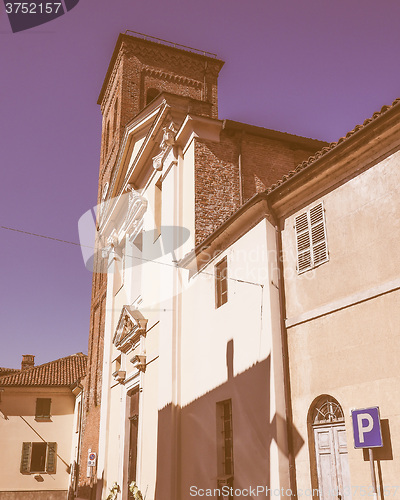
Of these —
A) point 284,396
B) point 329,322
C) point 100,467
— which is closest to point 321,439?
point 284,396

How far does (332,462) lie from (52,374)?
25733 millimetres

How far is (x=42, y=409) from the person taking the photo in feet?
94.4

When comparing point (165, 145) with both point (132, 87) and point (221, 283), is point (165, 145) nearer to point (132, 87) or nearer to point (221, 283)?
point (221, 283)

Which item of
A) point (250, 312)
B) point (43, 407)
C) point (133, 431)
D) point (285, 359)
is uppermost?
point (43, 407)

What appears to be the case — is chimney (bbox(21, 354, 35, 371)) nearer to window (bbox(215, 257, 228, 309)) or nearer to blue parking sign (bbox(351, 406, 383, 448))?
window (bbox(215, 257, 228, 309))

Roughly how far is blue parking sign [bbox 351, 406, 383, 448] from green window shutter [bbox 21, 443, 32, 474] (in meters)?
24.8

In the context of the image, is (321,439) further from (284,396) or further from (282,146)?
(282,146)

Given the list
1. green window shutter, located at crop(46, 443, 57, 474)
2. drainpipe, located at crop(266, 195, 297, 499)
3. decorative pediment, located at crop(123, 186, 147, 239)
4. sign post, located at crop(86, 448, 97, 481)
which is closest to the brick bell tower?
sign post, located at crop(86, 448, 97, 481)

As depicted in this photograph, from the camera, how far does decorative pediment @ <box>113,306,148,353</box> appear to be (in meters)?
14.2

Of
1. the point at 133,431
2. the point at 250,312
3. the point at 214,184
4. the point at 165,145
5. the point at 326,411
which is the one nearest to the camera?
the point at 326,411

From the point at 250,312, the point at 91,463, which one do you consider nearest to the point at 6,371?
the point at 91,463

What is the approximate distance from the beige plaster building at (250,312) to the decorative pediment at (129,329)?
65 millimetres

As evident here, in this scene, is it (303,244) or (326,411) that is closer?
(326,411)

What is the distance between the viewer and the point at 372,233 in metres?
6.99
